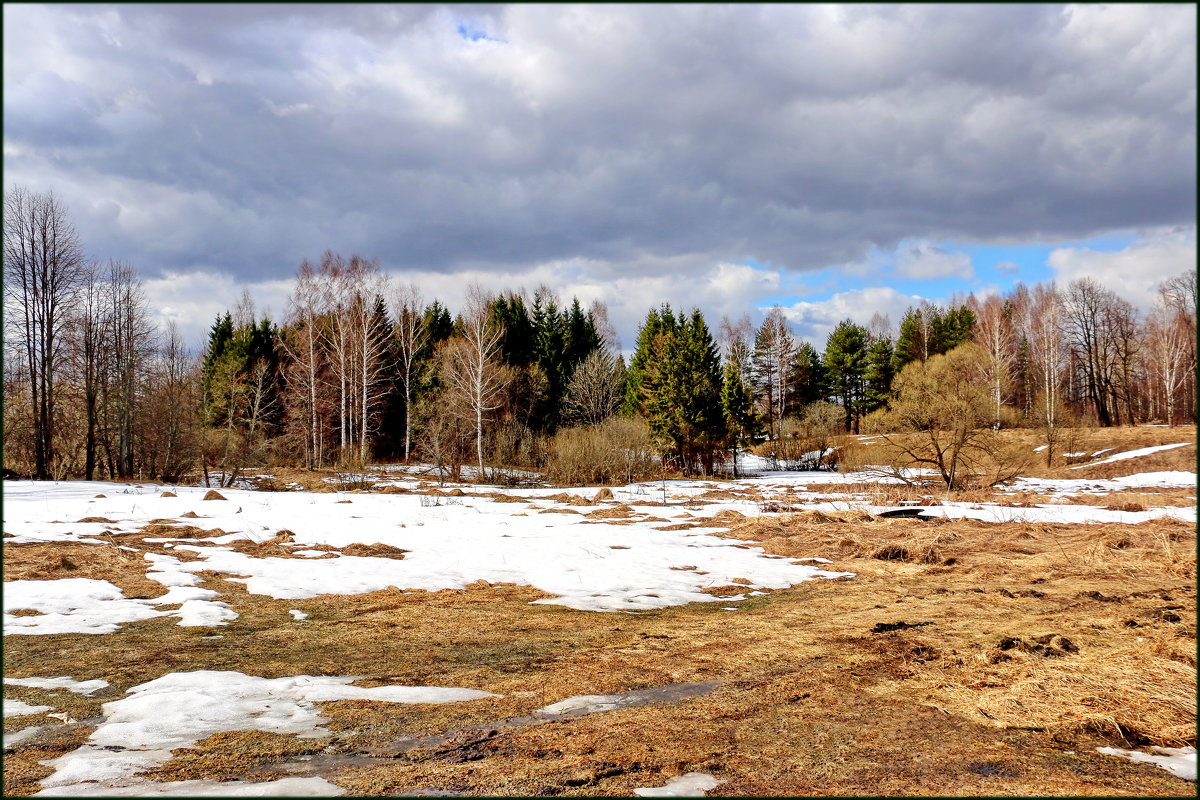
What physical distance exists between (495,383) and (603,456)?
12.3 m

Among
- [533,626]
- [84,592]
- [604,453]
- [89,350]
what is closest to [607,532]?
[533,626]

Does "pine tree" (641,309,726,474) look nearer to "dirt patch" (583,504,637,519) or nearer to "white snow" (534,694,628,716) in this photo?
"dirt patch" (583,504,637,519)

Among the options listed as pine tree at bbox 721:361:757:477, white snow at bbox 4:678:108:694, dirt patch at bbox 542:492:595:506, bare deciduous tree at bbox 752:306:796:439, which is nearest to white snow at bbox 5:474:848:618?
white snow at bbox 4:678:108:694

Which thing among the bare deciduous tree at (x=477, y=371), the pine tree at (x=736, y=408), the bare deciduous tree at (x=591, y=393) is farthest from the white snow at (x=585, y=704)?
the bare deciduous tree at (x=591, y=393)

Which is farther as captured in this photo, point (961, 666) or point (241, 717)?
point (961, 666)

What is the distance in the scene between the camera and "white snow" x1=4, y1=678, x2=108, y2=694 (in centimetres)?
563

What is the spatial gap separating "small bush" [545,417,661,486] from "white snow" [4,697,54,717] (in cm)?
2695

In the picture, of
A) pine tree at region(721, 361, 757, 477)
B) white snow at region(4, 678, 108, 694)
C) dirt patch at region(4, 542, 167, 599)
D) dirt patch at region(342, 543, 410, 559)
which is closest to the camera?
white snow at region(4, 678, 108, 694)

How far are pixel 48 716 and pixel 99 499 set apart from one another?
561 inches

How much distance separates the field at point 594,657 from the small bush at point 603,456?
55.9 feet

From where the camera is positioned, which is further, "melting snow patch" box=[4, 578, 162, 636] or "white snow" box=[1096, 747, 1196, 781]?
"melting snow patch" box=[4, 578, 162, 636]

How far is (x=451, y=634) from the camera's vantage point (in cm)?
790

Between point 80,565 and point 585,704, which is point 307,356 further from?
point 585,704

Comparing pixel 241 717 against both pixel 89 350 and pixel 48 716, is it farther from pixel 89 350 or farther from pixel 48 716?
pixel 89 350
